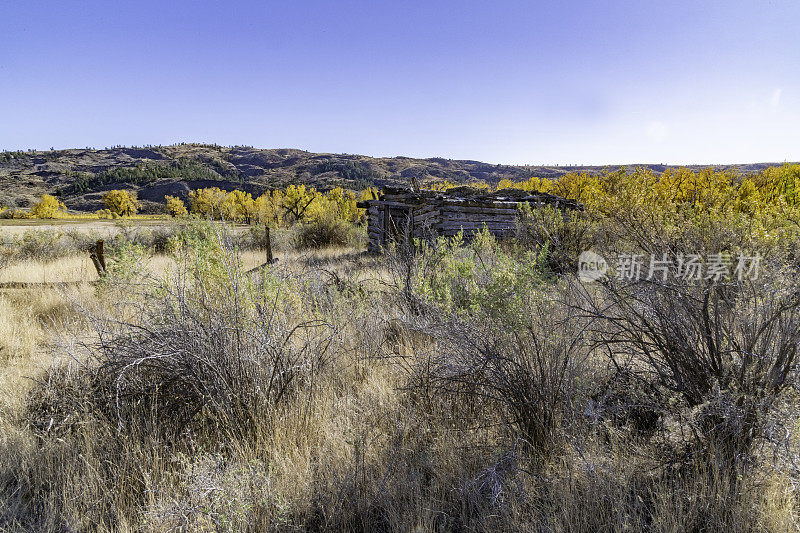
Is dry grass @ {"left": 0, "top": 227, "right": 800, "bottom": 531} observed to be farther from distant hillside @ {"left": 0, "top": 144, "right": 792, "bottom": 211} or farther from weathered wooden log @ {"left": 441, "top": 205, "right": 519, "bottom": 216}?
distant hillside @ {"left": 0, "top": 144, "right": 792, "bottom": 211}

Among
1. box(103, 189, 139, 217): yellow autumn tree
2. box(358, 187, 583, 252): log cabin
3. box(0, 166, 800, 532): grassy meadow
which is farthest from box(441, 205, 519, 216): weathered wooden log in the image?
box(103, 189, 139, 217): yellow autumn tree

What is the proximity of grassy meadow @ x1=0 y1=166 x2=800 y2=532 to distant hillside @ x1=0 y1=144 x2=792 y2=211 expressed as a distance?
72002 millimetres

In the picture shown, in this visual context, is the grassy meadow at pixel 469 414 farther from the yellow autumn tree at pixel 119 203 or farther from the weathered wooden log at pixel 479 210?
the yellow autumn tree at pixel 119 203

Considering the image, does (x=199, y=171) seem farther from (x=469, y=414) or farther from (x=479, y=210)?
(x=469, y=414)

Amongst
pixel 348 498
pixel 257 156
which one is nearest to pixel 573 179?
pixel 348 498

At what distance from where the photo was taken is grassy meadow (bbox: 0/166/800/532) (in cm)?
183

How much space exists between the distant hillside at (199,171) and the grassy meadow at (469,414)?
72002mm

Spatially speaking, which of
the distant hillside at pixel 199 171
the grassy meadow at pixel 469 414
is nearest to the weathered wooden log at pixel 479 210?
the grassy meadow at pixel 469 414

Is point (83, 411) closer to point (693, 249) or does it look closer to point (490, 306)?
point (490, 306)

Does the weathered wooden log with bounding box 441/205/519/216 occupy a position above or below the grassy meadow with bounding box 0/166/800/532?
above

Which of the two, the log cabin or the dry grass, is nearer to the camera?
the dry grass

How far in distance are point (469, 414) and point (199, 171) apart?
10630cm

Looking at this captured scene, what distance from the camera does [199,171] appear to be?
304ft

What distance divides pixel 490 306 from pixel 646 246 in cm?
124
